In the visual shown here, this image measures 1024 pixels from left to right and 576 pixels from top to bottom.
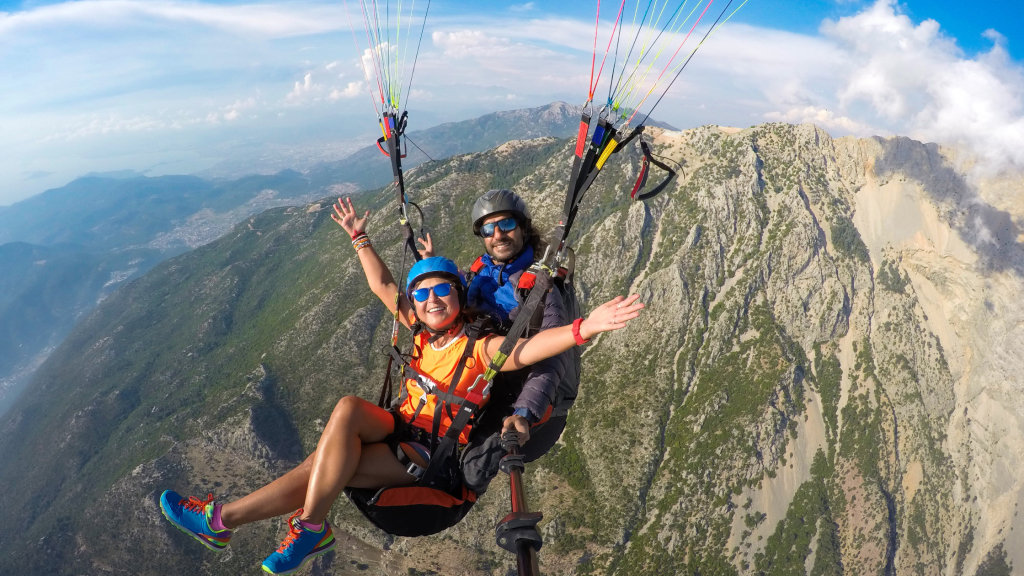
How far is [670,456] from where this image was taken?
9106 centimetres

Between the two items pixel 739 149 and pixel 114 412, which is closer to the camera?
pixel 739 149

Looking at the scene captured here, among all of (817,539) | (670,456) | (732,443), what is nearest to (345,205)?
(670,456)

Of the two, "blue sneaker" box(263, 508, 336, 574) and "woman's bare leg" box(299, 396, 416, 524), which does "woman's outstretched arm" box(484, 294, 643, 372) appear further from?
"blue sneaker" box(263, 508, 336, 574)

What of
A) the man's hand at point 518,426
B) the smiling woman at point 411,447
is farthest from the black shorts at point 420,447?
the man's hand at point 518,426

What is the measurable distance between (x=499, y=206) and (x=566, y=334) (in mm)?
3494

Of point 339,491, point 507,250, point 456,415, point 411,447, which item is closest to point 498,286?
point 507,250

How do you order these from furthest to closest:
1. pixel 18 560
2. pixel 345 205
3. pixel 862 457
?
pixel 18 560 → pixel 862 457 → pixel 345 205

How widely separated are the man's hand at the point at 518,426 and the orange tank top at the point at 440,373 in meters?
0.62

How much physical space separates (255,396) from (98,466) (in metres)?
48.3

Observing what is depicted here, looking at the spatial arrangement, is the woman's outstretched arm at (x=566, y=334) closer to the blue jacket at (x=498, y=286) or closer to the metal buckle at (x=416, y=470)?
the blue jacket at (x=498, y=286)

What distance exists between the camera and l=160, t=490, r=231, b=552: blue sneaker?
536cm

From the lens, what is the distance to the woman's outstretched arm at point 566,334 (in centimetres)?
439

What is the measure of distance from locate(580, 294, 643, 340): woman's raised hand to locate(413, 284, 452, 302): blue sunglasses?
6.91ft

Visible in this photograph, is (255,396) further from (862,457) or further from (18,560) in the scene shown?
(862,457)
